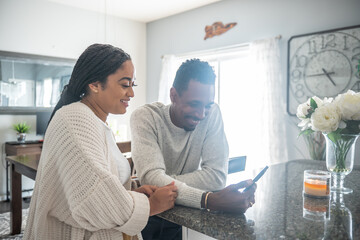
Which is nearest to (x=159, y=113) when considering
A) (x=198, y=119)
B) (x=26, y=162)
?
(x=198, y=119)

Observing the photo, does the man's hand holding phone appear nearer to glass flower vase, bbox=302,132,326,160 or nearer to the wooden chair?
the wooden chair

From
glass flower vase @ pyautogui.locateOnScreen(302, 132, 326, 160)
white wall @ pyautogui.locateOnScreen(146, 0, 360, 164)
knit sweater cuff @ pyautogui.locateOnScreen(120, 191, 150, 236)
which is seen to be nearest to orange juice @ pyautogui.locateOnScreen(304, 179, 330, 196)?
knit sweater cuff @ pyautogui.locateOnScreen(120, 191, 150, 236)

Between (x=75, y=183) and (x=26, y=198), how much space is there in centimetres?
392

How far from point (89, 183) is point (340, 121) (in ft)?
3.28

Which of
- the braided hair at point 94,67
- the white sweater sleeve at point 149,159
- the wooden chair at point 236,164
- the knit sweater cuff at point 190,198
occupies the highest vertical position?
the braided hair at point 94,67

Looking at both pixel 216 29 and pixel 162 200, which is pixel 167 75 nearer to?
pixel 216 29

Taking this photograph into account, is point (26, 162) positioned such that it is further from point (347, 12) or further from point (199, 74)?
point (347, 12)

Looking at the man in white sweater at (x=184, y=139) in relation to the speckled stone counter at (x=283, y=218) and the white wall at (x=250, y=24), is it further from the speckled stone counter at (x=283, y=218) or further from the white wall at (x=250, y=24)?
the white wall at (x=250, y=24)

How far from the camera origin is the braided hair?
104cm

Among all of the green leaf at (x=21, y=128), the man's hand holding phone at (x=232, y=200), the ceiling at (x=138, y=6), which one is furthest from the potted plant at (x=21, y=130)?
the man's hand holding phone at (x=232, y=200)

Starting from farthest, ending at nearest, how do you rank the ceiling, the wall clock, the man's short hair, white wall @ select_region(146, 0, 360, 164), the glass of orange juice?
1. the ceiling
2. white wall @ select_region(146, 0, 360, 164)
3. the wall clock
4. the man's short hair
5. the glass of orange juice

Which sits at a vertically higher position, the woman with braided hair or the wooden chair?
the woman with braided hair

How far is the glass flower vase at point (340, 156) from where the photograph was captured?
1252 mm

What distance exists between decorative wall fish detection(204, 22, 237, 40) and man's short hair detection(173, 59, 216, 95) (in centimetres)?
309
